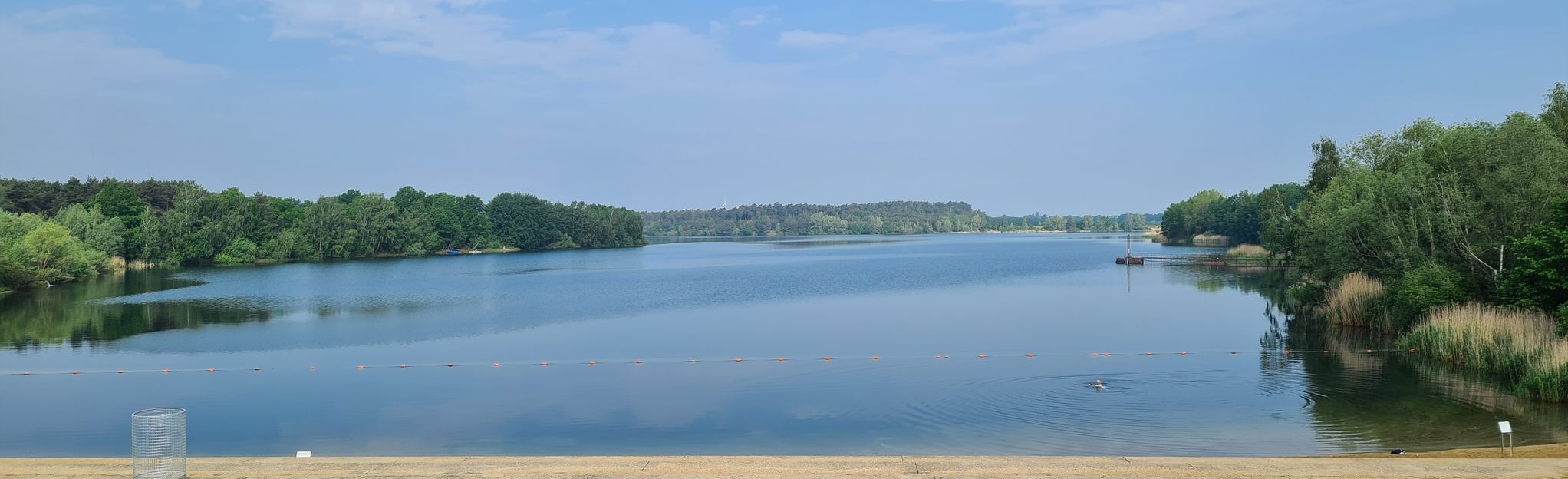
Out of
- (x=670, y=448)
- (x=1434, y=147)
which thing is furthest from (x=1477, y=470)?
(x=1434, y=147)

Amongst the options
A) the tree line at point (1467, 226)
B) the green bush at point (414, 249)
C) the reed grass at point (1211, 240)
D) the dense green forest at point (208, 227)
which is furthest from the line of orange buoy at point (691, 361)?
the reed grass at point (1211, 240)

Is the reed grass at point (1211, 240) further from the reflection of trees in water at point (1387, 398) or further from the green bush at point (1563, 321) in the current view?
the green bush at point (1563, 321)

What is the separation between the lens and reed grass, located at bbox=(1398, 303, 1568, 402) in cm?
1725

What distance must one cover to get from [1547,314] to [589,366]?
1989 centimetres

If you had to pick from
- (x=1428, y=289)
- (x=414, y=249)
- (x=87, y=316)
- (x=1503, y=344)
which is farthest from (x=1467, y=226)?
(x=414, y=249)

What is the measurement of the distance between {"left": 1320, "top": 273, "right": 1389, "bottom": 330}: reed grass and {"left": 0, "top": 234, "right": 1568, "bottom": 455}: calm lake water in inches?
40.1

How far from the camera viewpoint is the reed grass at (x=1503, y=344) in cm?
1725

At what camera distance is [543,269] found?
78.7 meters

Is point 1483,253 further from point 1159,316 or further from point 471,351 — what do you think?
point 471,351

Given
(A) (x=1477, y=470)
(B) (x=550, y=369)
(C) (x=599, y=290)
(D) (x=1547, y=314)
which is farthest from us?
(C) (x=599, y=290)

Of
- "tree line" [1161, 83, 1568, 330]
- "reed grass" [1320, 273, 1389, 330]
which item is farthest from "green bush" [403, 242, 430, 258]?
"reed grass" [1320, 273, 1389, 330]

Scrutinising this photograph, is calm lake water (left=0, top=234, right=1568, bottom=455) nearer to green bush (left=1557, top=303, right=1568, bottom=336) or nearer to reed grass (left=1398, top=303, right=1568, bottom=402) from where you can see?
reed grass (left=1398, top=303, right=1568, bottom=402)

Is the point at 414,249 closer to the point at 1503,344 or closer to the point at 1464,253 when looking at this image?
the point at 1464,253

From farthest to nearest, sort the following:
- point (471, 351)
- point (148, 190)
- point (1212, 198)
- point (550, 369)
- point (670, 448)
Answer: point (1212, 198), point (148, 190), point (471, 351), point (550, 369), point (670, 448)
